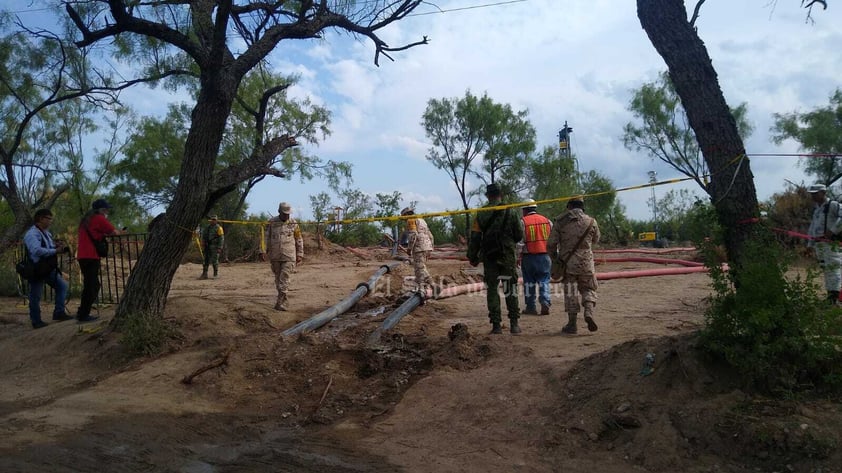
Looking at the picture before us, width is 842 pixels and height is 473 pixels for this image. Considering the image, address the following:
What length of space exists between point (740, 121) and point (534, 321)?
26213 millimetres

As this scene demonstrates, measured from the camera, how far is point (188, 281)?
15.0 m

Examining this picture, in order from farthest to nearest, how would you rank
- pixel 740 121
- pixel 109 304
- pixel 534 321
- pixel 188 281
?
pixel 740 121, pixel 188 281, pixel 109 304, pixel 534 321

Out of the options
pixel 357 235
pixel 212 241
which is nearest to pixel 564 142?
pixel 357 235

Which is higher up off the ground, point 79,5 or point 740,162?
point 79,5

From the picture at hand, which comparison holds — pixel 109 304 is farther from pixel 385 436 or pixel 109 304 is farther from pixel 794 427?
pixel 794 427

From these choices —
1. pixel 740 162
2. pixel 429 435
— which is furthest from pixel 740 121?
pixel 429 435

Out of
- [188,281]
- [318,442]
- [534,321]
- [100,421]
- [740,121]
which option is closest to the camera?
[318,442]

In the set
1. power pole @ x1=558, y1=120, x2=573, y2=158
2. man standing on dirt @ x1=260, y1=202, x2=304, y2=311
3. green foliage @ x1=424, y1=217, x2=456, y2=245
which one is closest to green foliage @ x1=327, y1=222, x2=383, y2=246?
green foliage @ x1=424, y1=217, x2=456, y2=245

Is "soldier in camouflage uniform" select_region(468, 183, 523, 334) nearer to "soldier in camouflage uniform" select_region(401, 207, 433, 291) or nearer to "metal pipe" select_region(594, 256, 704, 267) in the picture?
"soldier in camouflage uniform" select_region(401, 207, 433, 291)

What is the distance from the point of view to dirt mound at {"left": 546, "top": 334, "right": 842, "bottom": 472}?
10.2 ft

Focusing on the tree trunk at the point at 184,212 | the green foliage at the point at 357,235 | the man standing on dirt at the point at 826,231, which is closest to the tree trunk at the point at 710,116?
the man standing on dirt at the point at 826,231

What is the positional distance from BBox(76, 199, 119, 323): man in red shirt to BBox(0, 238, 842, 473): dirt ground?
1.34ft

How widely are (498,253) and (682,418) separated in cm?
336

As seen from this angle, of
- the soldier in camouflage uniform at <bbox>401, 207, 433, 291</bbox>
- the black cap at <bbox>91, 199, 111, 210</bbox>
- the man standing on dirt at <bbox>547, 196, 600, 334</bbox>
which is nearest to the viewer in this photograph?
the man standing on dirt at <bbox>547, 196, 600, 334</bbox>
